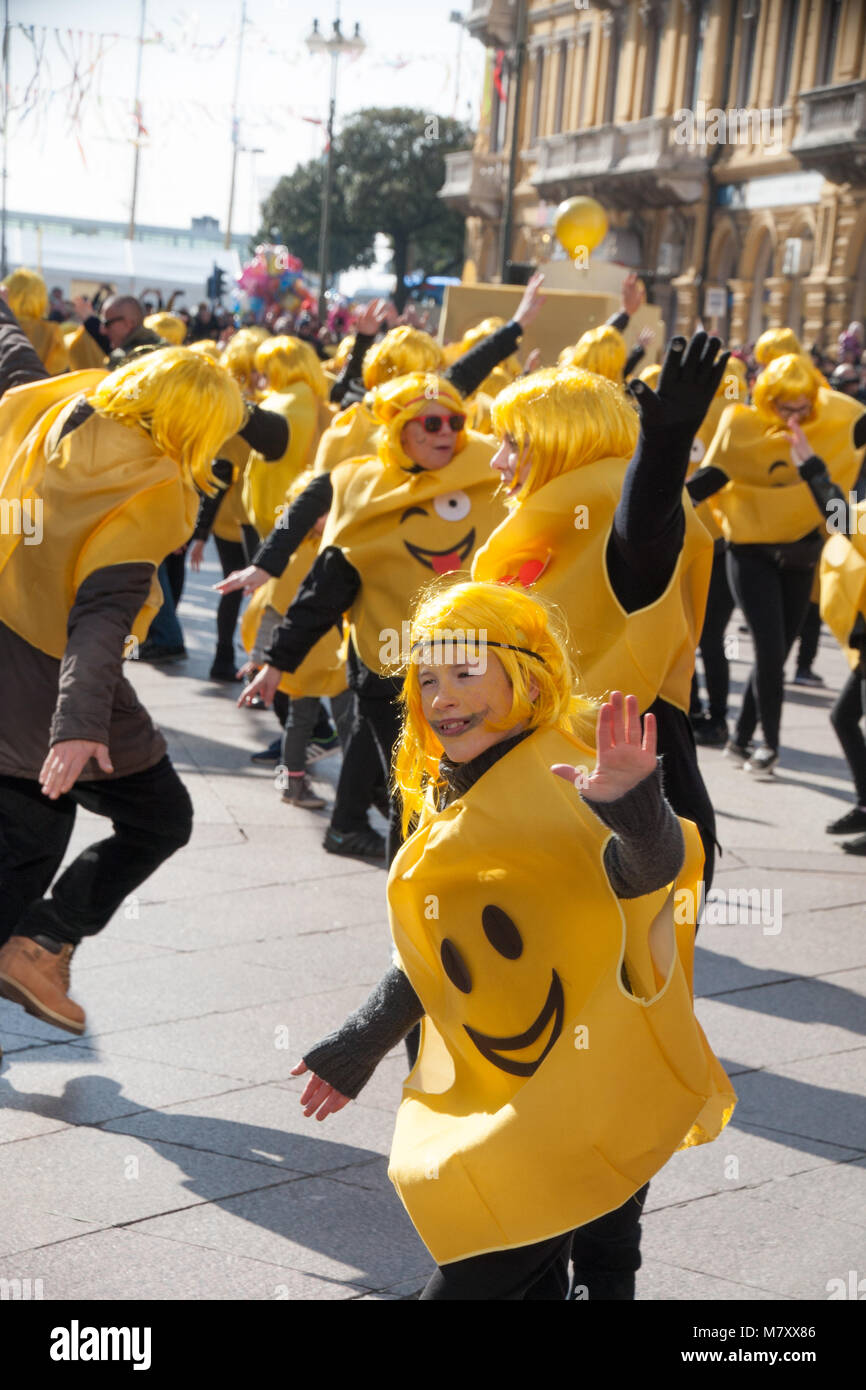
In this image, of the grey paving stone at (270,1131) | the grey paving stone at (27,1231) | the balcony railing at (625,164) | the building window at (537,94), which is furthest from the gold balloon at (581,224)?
the building window at (537,94)

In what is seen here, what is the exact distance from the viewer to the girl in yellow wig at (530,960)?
239 cm

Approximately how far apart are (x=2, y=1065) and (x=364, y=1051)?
5.59ft

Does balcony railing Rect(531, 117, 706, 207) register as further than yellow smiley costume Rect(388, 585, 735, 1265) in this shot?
Yes

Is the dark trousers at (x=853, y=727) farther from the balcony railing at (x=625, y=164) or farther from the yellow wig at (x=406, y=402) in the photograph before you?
the balcony railing at (x=625, y=164)

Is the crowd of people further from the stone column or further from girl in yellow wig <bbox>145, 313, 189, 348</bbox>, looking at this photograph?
the stone column

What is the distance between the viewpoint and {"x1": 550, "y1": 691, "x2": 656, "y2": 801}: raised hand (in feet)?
7.36

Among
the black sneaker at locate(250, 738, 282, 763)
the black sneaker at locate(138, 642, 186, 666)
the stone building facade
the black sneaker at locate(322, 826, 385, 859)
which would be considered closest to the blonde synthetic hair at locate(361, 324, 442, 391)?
the black sneaker at locate(250, 738, 282, 763)

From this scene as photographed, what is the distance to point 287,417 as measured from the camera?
7969mm

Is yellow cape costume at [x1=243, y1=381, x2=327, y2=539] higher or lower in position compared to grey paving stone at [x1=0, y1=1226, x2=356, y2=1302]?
higher

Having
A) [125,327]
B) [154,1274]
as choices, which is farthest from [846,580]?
[125,327]

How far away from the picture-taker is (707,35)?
116 ft

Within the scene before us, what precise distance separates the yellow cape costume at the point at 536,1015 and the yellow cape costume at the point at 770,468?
5.45m

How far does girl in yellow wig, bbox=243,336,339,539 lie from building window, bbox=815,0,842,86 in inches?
951
